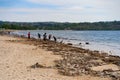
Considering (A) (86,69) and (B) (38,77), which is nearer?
(B) (38,77)

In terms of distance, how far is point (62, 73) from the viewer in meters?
15.4

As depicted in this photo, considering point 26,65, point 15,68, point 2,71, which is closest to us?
point 2,71

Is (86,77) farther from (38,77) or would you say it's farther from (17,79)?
(17,79)

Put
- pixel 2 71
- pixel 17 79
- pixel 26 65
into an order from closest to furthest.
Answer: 1. pixel 17 79
2. pixel 2 71
3. pixel 26 65

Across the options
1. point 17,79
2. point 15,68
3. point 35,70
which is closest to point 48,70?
point 35,70

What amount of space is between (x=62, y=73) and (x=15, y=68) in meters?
2.76

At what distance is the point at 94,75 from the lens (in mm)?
15414

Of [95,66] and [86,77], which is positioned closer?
[86,77]

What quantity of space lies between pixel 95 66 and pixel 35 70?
14.7ft

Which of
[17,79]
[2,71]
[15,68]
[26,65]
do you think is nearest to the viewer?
[17,79]

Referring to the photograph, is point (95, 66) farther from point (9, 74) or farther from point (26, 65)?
point (9, 74)

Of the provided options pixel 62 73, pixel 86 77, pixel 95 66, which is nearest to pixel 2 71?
pixel 62 73

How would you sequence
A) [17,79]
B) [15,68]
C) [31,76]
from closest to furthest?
1. [17,79]
2. [31,76]
3. [15,68]

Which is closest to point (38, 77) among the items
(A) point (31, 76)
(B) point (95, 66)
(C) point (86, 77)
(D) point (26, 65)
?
(A) point (31, 76)
